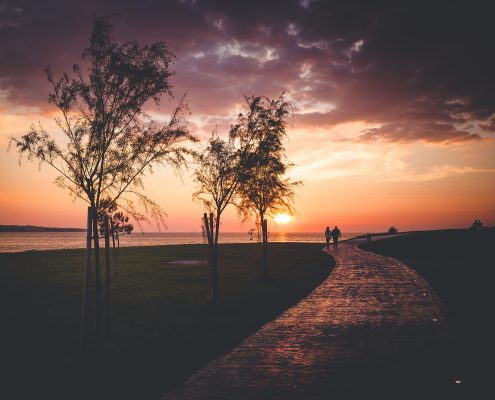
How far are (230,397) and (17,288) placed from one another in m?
18.5

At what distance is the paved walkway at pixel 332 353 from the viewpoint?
6.64 meters

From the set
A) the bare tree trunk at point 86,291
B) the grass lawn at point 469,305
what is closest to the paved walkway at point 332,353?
the grass lawn at point 469,305

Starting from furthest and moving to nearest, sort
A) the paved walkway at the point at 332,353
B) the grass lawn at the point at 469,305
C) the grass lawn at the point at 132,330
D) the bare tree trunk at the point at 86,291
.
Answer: the bare tree trunk at the point at 86,291, the grass lawn at the point at 469,305, the grass lawn at the point at 132,330, the paved walkway at the point at 332,353

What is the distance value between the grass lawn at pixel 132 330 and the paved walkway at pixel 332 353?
0.71 m

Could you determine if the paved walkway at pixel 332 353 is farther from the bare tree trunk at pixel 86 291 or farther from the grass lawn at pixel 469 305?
the bare tree trunk at pixel 86 291

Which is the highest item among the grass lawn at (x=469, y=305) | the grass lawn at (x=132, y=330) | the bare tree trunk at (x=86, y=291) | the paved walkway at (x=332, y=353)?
the bare tree trunk at (x=86, y=291)

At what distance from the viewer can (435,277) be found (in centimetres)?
2084

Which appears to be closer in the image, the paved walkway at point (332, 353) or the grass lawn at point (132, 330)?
the paved walkway at point (332, 353)

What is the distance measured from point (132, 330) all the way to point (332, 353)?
5.92 metres

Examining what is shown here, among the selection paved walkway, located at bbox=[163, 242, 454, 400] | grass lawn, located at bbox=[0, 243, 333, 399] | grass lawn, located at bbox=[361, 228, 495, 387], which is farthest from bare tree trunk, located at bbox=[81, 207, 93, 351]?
grass lawn, located at bbox=[361, 228, 495, 387]

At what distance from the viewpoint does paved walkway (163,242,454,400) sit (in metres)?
6.64

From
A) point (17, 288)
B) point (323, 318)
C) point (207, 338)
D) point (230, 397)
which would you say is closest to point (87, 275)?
point (207, 338)

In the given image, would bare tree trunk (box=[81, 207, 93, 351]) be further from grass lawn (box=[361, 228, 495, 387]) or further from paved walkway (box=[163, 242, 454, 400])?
grass lawn (box=[361, 228, 495, 387])

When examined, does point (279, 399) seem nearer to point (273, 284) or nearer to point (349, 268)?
point (273, 284)
